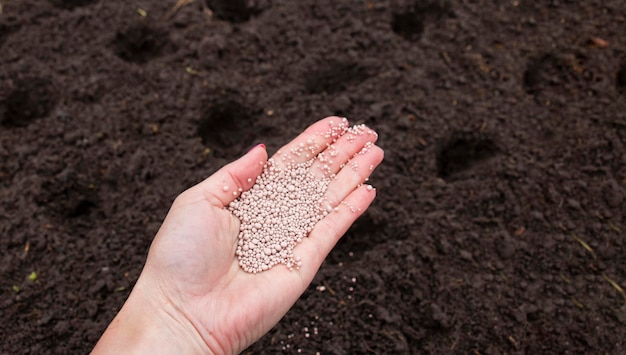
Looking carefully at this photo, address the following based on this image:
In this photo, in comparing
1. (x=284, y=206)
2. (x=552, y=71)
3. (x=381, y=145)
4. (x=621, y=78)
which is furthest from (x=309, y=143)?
(x=621, y=78)

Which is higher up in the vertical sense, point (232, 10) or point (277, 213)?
point (232, 10)

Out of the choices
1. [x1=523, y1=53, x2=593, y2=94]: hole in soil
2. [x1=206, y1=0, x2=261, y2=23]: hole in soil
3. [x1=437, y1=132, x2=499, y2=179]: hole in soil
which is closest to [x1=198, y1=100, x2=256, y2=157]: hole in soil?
[x1=206, y1=0, x2=261, y2=23]: hole in soil

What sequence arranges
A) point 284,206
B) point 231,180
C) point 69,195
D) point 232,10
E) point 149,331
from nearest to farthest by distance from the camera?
point 149,331 → point 231,180 → point 284,206 → point 69,195 → point 232,10

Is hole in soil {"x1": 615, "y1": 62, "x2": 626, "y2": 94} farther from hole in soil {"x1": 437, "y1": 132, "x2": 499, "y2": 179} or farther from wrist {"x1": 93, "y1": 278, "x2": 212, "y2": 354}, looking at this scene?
wrist {"x1": 93, "y1": 278, "x2": 212, "y2": 354}

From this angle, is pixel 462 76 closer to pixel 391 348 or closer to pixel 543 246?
pixel 543 246

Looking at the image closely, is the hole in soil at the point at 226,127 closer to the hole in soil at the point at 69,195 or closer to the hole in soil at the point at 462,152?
the hole in soil at the point at 69,195

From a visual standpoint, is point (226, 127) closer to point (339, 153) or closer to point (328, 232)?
point (339, 153)

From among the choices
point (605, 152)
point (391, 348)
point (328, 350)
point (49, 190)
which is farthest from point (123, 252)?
point (605, 152)
